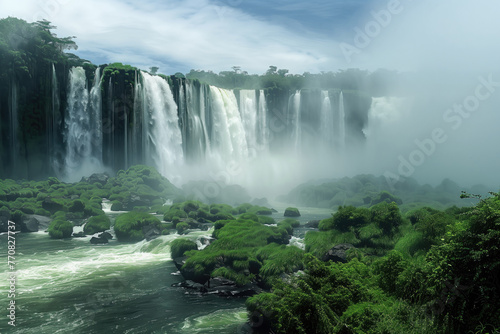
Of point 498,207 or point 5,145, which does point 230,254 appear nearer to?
point 498,207

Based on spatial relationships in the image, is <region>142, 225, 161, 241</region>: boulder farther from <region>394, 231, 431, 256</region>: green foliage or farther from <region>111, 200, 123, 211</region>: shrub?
<region>394, 231, 431, 256</region>: green foliage

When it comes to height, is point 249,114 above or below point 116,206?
above

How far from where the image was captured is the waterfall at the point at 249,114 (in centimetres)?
6494

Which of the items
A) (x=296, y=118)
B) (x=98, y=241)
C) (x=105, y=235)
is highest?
(x=296, y=118)

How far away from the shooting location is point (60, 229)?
27.4 m

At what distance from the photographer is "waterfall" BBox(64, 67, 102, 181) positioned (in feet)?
162

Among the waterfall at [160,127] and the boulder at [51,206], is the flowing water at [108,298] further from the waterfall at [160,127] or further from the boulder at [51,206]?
the waterfall at [160,127]

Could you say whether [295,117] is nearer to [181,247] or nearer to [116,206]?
[116,206]

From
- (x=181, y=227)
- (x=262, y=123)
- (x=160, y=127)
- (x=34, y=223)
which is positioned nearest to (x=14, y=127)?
(x=160, y=127)

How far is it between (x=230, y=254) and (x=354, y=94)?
62211mm

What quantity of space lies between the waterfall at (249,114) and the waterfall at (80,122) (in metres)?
23.7

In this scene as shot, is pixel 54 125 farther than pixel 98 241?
Yes

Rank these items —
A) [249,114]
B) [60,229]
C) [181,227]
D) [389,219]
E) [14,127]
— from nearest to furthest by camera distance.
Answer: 1. [389,219]
2. [60,229]
3. [181,227]
4. [14,127]
5. [249,114]

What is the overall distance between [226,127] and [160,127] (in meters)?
11.4
